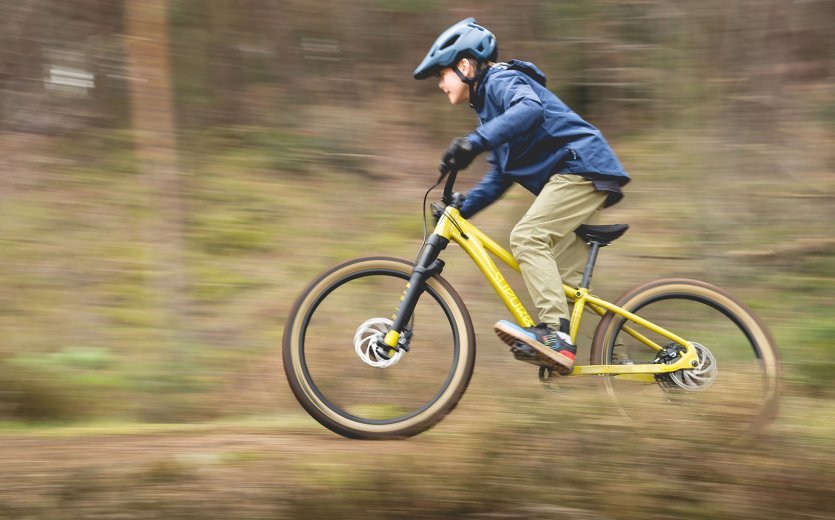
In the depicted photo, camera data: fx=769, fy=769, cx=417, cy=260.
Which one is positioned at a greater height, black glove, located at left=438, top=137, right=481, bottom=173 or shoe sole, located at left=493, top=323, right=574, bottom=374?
black glove, located at left=438, top=137, right=481, bottom=173

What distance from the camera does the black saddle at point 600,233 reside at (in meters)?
4.00

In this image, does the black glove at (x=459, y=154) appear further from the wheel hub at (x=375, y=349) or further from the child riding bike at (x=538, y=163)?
the wheel hub at (x=375, y=349)

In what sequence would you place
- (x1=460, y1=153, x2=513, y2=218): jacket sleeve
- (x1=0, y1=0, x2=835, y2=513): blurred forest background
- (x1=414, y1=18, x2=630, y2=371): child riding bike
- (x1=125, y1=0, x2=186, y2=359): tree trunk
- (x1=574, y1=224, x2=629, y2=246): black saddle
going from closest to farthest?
(x1=414, y1=18, x2=630, y2=371): child riding bike < (x1=574, y1=224, x2=629, y2=246): black saddle < (x1=460, y1=153, x2=513, y2=218): jacket sleeve < (x1=125, y1=0, x2=186, y2=359): tree trunk < (x1=0, y1=0, x2=835, y2=513): blurred forest background

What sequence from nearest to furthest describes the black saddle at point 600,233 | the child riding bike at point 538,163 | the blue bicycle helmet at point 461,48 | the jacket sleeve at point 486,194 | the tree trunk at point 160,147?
the child riding bike at point 538,163 < the blue bicycle helmet at point 461,48 < the black saddle at point 600,233 < the jacket sleeve at point 486,194 < the tree trunk at point 160,147

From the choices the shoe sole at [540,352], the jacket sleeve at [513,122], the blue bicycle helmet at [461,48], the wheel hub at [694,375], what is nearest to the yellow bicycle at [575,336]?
the wheel hub at [694,375]

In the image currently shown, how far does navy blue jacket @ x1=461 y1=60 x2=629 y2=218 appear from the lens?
378cm

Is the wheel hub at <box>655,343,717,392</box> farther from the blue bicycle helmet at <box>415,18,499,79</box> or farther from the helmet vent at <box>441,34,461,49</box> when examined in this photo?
the helmet vent at <box>441,34,461,49</box>

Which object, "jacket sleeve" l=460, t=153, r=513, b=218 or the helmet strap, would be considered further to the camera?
"jacket sleeve" l=460, t=153, r=513, b=218

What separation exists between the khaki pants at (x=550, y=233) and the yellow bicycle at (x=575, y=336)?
123 millimetres

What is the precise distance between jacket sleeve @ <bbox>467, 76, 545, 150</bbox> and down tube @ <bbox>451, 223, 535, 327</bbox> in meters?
0.53

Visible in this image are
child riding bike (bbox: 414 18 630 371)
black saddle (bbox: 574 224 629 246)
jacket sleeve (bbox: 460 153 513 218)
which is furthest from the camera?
jacket sleeve (bbox: 460 153 513 218)

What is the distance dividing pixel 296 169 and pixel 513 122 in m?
4.43

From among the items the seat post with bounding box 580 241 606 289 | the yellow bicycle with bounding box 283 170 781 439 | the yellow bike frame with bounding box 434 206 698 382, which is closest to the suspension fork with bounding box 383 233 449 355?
the yellow bicycle with bounding box 283 170 781 439

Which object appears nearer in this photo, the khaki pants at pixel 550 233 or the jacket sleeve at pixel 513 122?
the jacket sleeve at pixel 513 122
